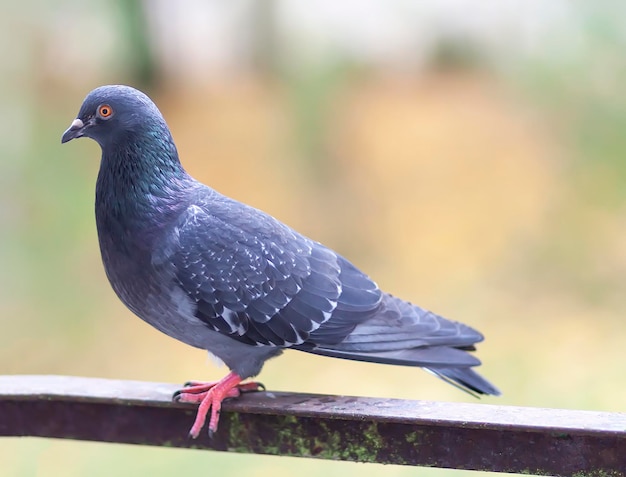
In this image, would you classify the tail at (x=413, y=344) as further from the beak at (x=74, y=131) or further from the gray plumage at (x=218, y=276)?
the beak at (x=74, y=131)

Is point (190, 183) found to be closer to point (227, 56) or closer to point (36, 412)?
point (36, 412)

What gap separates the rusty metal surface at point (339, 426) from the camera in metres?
2.12

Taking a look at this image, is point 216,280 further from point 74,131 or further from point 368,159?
point 368,159

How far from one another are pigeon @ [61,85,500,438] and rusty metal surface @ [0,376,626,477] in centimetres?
14

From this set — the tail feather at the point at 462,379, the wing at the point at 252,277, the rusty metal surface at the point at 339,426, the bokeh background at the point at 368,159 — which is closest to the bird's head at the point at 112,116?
the wing at the point at 252,277

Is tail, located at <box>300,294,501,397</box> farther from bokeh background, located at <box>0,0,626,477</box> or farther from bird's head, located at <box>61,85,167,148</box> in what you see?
bokeh background, located at <box>0,0,626,477</box>

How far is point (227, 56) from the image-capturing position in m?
9.45

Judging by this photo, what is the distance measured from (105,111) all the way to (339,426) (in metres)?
1.28

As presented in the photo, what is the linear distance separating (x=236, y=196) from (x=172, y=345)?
193cm

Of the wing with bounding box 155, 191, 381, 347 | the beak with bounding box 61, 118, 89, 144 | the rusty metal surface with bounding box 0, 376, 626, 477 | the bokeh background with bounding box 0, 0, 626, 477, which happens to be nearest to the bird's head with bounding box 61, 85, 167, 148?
the beak with bounding box 61, 118, 89, 144

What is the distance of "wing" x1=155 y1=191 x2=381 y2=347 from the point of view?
8.23 ft

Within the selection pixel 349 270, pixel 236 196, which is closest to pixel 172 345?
pixel 236 196

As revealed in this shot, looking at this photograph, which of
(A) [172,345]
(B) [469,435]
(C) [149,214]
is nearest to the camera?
(B) [469,435]

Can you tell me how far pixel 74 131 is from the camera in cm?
245
